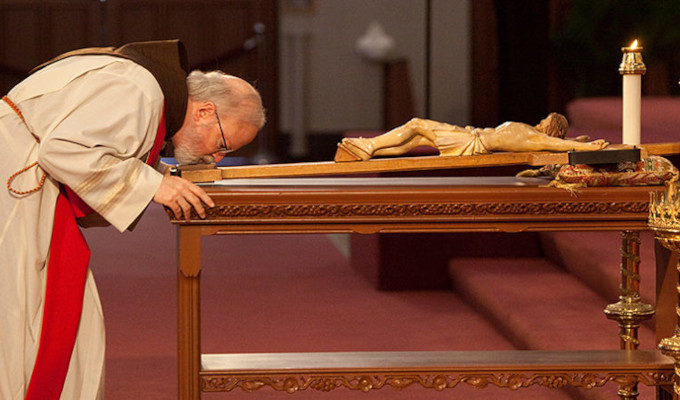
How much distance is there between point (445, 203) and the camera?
286 centimetres

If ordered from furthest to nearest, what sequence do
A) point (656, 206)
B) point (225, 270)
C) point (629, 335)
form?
point (225, 270) < point (629, 335) < point (656, 206)

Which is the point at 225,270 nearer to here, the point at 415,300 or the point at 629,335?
the point at 415,300

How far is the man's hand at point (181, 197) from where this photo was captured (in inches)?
109

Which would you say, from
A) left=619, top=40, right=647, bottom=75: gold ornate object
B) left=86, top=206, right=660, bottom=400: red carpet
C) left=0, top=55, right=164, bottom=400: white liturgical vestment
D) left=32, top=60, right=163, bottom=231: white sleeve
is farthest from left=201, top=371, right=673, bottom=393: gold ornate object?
left=86, top=206, right=660, bottom=400: red carpet

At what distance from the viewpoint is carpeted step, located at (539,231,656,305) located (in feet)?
14.7

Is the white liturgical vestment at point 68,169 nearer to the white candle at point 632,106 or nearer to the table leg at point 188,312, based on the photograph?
the table leg at point 188,312

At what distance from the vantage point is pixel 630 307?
3453mm

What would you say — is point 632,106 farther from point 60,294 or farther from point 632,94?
point 60,294

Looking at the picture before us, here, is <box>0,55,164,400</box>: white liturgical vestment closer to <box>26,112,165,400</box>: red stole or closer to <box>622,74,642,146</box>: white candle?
<box>26,112,165,400</box>: red stole

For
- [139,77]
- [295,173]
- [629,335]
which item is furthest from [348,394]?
[139,77]

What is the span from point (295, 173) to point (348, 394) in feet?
4.68

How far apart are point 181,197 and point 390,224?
0.52m

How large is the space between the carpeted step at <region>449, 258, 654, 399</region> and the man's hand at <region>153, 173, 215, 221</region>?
156 centimetres

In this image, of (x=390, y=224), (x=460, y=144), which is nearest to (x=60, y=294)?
(x=390, y=224)
